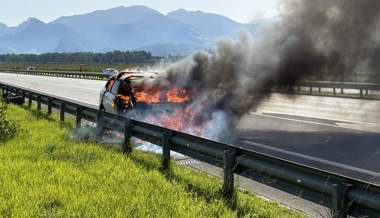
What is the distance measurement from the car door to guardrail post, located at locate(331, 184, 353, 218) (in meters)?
8.13

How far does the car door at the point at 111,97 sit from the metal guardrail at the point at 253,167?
1473mm

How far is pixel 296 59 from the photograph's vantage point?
13453mm

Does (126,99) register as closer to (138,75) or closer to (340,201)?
(138,75)

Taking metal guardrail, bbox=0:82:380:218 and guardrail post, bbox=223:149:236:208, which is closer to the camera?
metal guardrail, bbox=0:82:380:218

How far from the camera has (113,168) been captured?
8.20 m

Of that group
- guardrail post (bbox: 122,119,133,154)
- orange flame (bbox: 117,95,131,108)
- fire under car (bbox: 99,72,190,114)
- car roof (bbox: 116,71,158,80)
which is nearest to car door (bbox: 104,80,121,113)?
fire under car (bbox: 99,72,190,114)

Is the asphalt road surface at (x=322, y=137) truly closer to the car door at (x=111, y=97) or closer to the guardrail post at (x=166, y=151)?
the guardrail post at (x=166, y=151)

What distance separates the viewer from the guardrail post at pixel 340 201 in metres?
4.96

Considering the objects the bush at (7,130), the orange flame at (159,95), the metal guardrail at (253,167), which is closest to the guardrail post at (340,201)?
the metal guardrail at (253,167)

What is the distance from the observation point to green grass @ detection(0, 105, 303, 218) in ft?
19.4

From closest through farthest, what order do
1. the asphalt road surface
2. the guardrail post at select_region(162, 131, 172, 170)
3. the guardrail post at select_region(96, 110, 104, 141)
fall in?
the guardrail post at select_region(162, 131, 172, 170), the asphalt road surface, the guardrail post at select_region(96, 110, 104, 141)

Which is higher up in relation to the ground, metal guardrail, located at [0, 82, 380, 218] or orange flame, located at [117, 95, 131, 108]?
orange flame, located at [117, 95, 131, 108]

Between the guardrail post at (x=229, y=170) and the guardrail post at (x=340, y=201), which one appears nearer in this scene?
the guardrail post at (x=340, y=201)

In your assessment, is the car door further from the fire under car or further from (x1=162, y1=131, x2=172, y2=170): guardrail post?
(x1=162, y1=131, x2=172, y2=170): guardrail post
